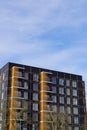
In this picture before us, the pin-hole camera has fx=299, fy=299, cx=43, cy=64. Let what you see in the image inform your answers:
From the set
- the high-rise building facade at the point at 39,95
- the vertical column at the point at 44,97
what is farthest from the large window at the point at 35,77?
the vertical column at the point at 44,97

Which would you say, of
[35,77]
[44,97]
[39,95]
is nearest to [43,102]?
→ [44,97]

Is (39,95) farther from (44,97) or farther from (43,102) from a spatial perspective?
(43,102)

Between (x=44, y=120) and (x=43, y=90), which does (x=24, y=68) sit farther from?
(x=44, y=120)

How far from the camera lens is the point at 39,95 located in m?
94.7

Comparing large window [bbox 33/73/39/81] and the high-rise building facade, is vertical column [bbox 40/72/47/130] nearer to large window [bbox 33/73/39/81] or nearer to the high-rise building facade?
the high-rise building facade

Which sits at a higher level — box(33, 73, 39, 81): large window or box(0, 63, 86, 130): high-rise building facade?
box(33, 73, 39, 81): large window

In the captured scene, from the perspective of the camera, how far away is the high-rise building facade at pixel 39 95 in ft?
295

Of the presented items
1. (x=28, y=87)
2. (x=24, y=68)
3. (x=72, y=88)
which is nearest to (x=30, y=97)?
(x=28, y=87)

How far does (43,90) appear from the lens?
94.5 m

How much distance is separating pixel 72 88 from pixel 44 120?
16.0 meters

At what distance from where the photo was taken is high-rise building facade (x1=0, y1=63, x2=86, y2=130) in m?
89.9

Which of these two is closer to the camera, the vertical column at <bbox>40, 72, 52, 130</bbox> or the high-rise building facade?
the high-rise building facade

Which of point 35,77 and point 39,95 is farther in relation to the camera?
point 35,77

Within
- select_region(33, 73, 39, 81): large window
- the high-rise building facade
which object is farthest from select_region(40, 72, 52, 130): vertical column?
select_region(33, 73, 39, 81): large window
